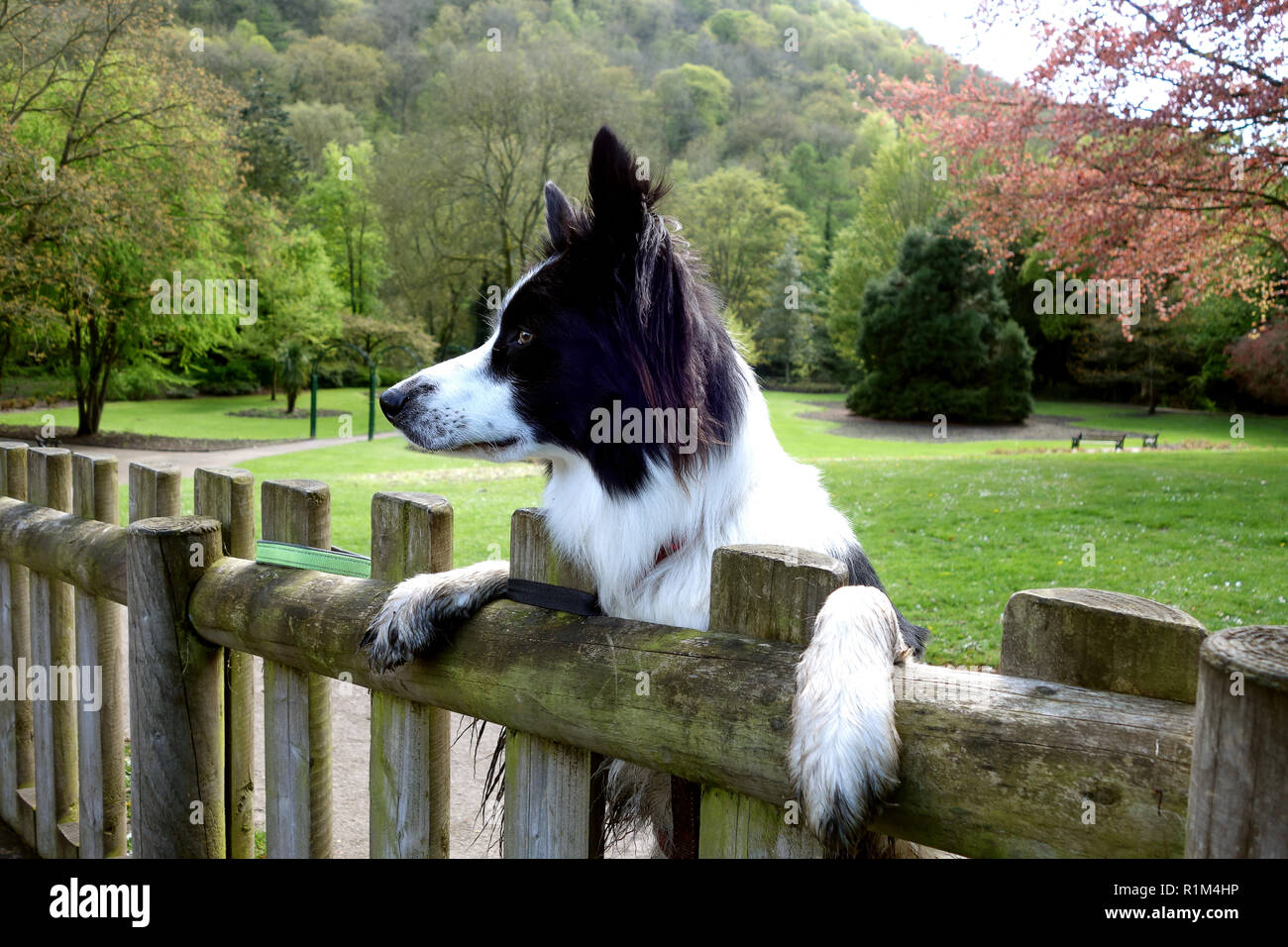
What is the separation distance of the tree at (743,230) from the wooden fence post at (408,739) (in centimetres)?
3716

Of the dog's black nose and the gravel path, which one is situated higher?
the dog's black nose

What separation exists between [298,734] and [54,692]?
1595mm

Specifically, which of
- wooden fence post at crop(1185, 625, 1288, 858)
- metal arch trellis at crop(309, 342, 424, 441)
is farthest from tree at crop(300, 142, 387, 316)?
wooden fence post at crop(1185, 625, 1288, 858)

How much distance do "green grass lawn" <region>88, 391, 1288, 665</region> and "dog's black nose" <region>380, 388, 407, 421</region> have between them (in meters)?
0.88

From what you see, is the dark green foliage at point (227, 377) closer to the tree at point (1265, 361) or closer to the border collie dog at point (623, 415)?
the tree at point (1265, 361)

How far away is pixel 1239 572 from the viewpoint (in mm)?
7480

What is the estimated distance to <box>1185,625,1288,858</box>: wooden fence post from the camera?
0.82 meters

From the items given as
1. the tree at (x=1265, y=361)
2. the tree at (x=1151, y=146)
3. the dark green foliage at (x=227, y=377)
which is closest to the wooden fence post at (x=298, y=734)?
the tree at (x=1151, y=146)

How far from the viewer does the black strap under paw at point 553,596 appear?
65.3 inches

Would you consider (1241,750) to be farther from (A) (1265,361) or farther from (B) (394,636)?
(A) (1265,361)

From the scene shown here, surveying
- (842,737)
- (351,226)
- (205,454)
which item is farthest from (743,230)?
(842,737)

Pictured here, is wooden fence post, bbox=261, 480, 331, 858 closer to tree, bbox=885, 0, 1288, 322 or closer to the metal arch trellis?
tree, bbox=885, 0, 1288, 322

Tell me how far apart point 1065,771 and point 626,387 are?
1452mm

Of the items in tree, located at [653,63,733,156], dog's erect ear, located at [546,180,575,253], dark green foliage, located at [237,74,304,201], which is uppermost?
tree, located at [653,63,733,156]
